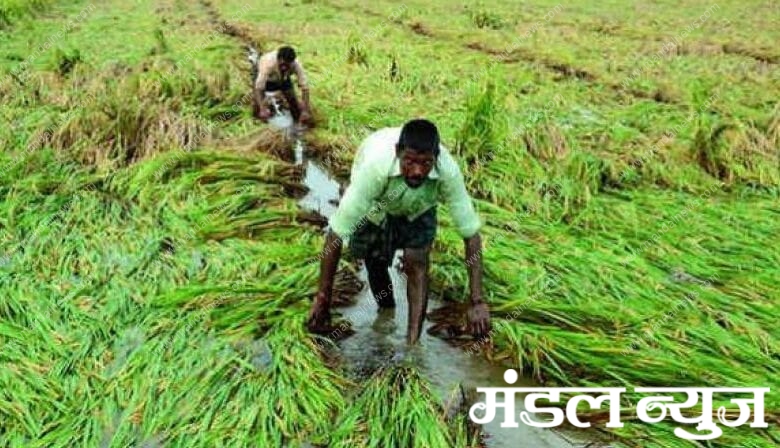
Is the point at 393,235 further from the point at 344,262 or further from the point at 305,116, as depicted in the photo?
the point at 305,116

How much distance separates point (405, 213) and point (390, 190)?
23 centimetres

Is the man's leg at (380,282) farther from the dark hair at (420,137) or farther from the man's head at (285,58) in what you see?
the man's head at (285,58)

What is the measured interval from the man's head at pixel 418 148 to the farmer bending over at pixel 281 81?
14.0ft

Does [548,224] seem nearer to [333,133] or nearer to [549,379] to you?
[549,379]

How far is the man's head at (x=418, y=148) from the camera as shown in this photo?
2691mm

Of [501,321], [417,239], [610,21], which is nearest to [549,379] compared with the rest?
[501,321]

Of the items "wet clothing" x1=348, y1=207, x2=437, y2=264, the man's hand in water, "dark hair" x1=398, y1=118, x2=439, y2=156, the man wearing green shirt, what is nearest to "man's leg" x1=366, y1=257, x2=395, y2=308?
the man wearing green shirt

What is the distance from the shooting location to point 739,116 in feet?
23.2

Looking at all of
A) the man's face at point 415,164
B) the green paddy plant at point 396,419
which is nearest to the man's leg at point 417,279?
the green paddy plant at point 396,419

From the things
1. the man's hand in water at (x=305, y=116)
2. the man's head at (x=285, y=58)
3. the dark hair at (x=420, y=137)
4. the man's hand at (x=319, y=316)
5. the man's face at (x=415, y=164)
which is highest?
the dark hair at (x=420, y=137)

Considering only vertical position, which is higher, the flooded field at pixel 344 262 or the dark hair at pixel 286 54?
the dark hair at pixel 286 54

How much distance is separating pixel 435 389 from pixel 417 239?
678 millimetres

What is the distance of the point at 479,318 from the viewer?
10.5 ft

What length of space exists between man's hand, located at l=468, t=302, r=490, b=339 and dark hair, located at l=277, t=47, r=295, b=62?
4.22 meters
